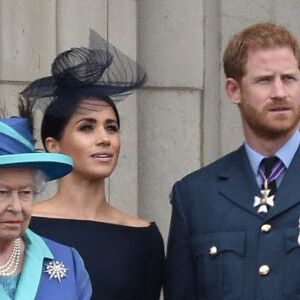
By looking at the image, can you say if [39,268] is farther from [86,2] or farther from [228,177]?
[86,2]

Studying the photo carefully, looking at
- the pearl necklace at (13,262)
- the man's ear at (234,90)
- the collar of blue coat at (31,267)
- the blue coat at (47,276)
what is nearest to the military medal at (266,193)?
the man's ear at (234,90)

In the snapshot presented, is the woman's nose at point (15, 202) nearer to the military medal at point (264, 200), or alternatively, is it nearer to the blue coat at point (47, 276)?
the blue coat at point (47, 276)

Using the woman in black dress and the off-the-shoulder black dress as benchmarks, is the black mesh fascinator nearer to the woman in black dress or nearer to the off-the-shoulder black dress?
the woman in black dress

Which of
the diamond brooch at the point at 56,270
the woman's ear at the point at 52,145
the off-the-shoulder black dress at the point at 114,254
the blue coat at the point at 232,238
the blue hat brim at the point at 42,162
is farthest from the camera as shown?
the woman's ear at the point at 52,145

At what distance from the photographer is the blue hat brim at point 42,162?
452 centimetres

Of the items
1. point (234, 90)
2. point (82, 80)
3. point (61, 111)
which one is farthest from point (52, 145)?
point (234, 90)

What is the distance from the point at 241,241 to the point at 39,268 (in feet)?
2.82

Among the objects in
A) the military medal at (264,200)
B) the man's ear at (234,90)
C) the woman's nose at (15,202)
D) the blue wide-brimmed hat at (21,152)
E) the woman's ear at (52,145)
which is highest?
the man's ear at (234,90)

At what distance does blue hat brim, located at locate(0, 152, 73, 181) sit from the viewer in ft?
14.8

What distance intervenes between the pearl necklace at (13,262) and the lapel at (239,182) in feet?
3.13

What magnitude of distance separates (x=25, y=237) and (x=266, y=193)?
3.17 ft

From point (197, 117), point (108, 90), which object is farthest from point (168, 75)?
point (108, 90)

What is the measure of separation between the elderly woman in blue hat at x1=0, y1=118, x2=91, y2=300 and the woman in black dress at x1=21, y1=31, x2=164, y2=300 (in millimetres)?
700

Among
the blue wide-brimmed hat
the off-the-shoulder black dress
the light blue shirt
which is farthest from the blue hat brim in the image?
the light blue shirt
